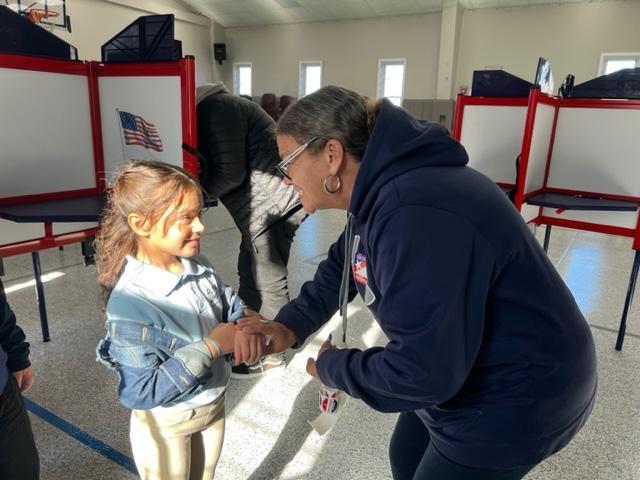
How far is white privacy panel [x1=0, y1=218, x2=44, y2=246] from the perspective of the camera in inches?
91.0

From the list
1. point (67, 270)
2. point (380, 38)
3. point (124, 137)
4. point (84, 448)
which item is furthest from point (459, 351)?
point (380, 38)

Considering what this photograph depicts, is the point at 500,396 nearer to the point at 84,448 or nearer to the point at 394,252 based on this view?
the point at 394,252

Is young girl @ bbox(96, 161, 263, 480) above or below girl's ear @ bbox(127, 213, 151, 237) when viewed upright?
below

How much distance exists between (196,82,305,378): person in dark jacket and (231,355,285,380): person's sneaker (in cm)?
39

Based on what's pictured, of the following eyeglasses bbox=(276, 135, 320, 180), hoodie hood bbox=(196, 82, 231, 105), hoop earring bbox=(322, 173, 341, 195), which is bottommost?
hoop earring bbox=(322, 173, 341, 195)

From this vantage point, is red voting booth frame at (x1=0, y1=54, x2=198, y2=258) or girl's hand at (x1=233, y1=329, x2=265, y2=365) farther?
red voting booth frame at (x1=0, y1=54, x2=198, y2=258)

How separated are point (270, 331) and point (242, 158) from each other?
1.16 metres

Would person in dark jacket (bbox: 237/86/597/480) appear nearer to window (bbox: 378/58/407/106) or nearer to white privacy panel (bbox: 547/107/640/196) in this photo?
white privacy panel (bbox: 547/107/640/196)

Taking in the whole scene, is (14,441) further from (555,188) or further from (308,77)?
(308,77)

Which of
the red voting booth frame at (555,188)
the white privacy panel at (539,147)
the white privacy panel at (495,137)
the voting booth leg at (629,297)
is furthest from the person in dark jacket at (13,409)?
the white privacy panel at (495,137)

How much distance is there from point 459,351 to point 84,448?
1.64 m

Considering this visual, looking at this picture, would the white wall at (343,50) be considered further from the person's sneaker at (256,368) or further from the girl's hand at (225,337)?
the girl's hand at (225,337)

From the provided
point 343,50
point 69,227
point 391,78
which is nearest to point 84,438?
point 69,227

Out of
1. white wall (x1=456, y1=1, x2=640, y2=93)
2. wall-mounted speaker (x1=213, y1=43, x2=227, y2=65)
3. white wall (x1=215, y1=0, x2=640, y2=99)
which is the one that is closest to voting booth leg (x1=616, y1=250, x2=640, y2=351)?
white wall (x1=215, y1=0, x2=640, y2=99)
